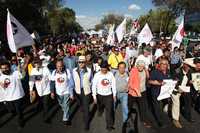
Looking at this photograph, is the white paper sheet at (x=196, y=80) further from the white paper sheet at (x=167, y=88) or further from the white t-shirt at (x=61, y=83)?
the white t-shirt at (x=61, y=83)

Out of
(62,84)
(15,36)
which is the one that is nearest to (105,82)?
(62,84)

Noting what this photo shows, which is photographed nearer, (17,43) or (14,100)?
(14,100)

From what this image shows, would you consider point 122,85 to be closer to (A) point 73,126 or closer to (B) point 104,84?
(B) point 104,84

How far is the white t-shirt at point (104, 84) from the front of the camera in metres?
8.16

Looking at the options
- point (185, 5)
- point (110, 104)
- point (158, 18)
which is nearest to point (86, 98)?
point (110, 104)

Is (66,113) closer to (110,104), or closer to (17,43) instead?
(110,104)

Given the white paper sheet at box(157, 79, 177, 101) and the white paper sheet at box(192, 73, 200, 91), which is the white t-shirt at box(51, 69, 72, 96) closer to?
the white paper sheet at box(157, 79, 177, 101)

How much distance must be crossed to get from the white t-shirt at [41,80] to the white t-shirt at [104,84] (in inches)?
61.0

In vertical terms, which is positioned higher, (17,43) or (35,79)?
(17,43)

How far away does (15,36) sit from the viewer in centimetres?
945

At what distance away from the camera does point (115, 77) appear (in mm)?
8445

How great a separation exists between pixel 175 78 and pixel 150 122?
1.36m

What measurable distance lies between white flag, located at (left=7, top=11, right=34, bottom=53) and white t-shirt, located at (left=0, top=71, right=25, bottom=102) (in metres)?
1.08

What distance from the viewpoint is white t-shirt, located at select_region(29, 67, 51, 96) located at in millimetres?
9117
